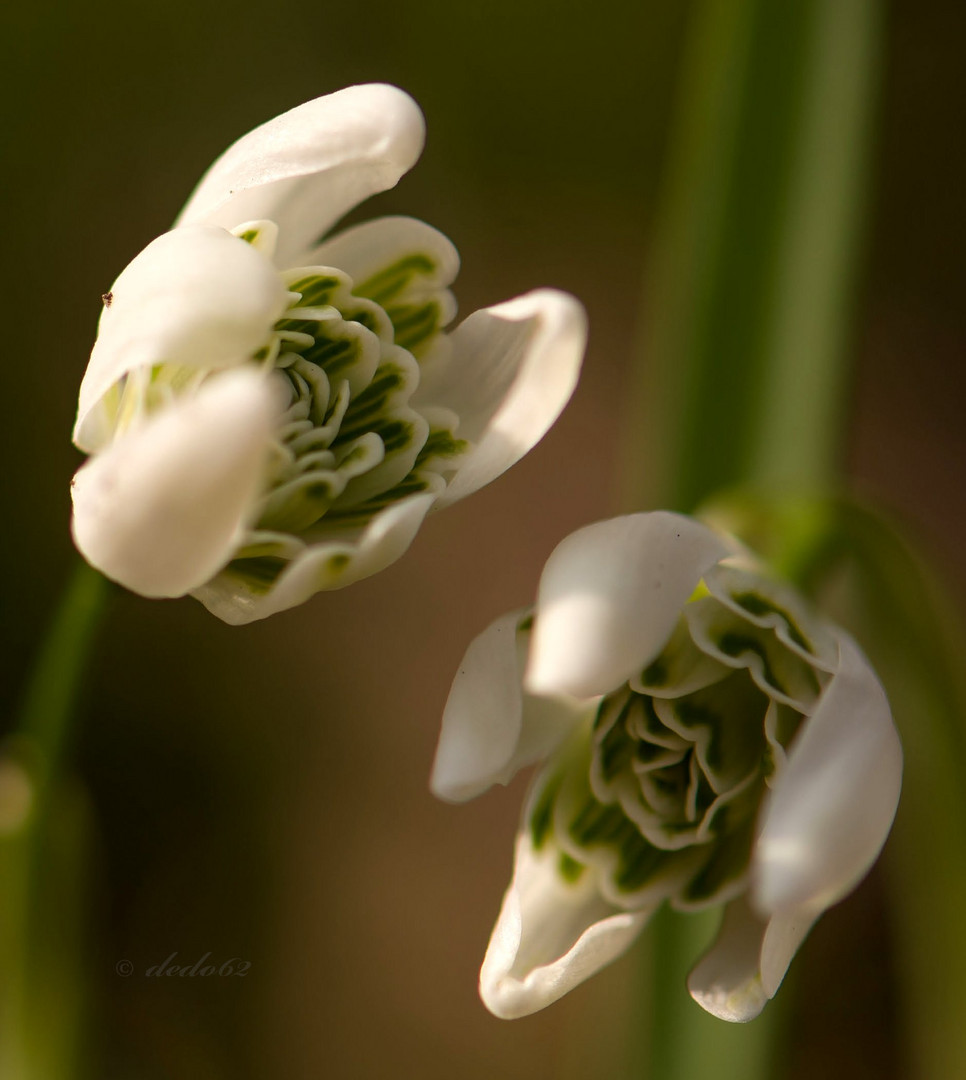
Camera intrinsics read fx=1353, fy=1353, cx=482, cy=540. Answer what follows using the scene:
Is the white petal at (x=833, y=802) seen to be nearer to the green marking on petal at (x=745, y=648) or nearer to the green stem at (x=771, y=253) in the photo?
the green marking on petal at (x=745, y=648)

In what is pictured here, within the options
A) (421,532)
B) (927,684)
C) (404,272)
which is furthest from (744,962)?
(421,532)

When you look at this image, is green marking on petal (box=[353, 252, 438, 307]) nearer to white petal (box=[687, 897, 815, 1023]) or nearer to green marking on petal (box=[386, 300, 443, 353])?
green marking on petal (box=[386, 300, 443, 353])

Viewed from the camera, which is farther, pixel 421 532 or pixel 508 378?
pixel 421 532

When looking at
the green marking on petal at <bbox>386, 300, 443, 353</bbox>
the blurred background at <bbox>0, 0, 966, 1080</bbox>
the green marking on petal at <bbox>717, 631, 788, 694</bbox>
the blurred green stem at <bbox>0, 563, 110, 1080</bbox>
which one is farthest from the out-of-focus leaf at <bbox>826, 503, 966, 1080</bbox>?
the blurred background at <bbox>0, 0, 966, 1080</bbox>

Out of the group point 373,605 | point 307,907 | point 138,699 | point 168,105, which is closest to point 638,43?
point 168,105

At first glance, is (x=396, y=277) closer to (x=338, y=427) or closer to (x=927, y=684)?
(x=338, y=427)
